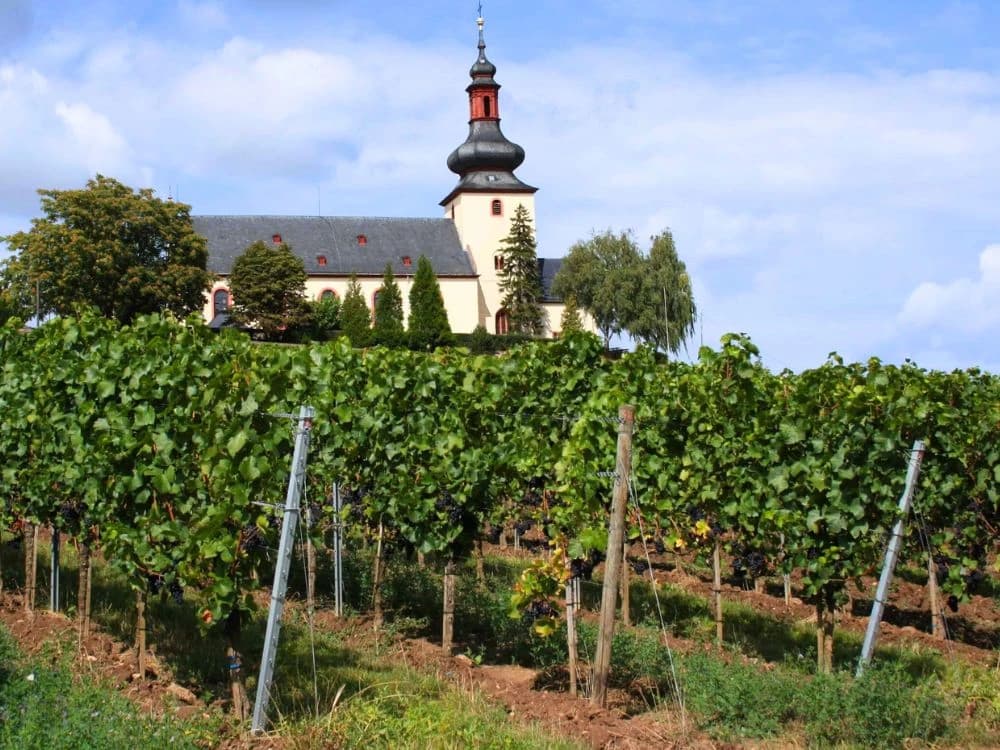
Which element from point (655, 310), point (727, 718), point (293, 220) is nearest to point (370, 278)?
point (293, 220)

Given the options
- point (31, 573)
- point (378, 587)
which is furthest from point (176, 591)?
point (31, 573)

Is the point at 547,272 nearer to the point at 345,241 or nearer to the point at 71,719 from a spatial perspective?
the point at 345,241

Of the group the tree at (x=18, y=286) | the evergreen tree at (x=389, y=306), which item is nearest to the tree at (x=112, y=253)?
the tree at (x=18, y=286)

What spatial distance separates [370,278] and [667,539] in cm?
5660

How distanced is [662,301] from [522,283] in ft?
27.1

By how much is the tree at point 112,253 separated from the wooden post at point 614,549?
40139 millimetres

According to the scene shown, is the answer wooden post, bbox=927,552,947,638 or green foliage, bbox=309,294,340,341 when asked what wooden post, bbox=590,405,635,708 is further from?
green foliage, bbox=309,294,340,341

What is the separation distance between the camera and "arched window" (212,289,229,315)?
2547 inches

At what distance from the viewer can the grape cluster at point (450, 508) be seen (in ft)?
32.6

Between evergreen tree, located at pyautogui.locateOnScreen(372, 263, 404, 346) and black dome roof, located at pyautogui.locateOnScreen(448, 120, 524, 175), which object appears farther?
black dome roof, located at pyautogui.locateOnScreen(448, 120, 524, 175)

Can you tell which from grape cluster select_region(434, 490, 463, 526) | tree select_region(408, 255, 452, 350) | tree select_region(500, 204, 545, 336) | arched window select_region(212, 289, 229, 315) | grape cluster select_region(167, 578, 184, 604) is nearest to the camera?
grape cluster select_region(167, 578, 184, 604)

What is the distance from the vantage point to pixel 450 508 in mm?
9953

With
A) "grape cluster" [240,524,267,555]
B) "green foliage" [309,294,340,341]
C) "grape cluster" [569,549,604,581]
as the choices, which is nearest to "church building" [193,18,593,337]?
"green foliage" [309,294,340,341]

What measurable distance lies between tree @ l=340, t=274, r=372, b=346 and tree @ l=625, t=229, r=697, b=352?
12.8m
